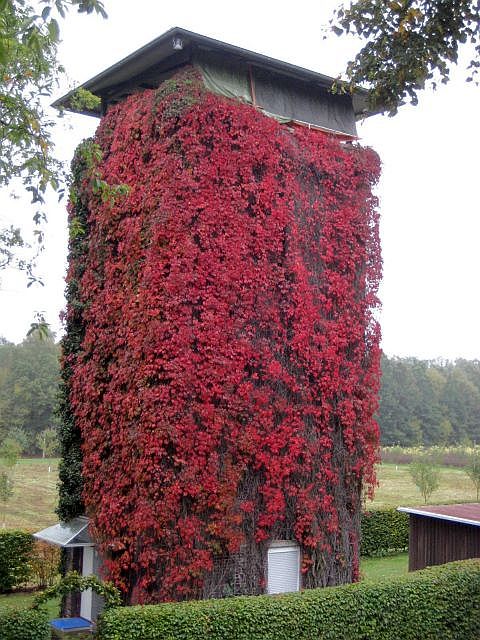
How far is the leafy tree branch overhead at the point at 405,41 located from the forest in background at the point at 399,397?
38.6 m

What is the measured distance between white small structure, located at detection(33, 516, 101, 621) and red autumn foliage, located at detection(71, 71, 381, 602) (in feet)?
1.66

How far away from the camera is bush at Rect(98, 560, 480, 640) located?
10.2 meters

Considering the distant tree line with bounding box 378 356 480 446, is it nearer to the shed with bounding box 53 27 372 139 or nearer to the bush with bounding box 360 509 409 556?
the bush with bounding box 360 509 409 556

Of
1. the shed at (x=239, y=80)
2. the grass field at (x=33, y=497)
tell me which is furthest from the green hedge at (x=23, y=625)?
the grass field at (x=33, y=497)

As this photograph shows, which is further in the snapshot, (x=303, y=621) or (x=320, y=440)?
(x=320, y=440)

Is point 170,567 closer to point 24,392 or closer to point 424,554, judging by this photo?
point 424,554

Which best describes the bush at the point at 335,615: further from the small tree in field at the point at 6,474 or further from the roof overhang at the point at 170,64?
the small tree in field at the point at 6,474

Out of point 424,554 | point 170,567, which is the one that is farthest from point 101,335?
point 424,554

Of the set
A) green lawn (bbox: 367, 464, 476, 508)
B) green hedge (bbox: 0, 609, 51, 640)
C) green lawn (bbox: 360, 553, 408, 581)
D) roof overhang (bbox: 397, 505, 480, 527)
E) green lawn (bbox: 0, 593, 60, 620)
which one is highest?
roof overhang (bbox: 397, 505, 480, 527)

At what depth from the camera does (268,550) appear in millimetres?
13250

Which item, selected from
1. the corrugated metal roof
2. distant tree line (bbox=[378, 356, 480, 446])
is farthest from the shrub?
distant tree line (bbox=[378, 356, 480, 446])

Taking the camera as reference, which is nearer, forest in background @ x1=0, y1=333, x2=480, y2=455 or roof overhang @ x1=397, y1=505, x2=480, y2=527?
roof overhang @ x1=397, y1=505, x2=480, y2=527

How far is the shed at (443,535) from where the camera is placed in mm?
17703

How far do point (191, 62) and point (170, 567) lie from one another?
913 cm
